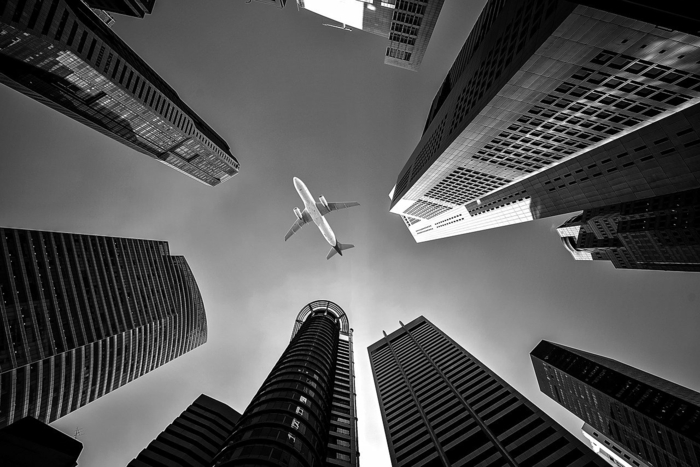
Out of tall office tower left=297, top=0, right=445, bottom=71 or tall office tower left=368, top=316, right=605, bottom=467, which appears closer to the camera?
tall office tower left=368, top=316, right=605, bottom=467

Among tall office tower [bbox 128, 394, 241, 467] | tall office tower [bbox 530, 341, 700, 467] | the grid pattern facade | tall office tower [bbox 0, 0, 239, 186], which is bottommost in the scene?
tall office tower [bbox 530, 341, 700, 467]

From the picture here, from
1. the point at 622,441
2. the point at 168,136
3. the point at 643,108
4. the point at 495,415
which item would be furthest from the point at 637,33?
the point at 168,136

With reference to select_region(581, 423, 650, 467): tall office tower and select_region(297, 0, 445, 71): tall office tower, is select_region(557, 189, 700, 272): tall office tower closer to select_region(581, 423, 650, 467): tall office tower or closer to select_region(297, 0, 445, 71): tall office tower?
select_region(581, 423, 650, 467): tall office tower

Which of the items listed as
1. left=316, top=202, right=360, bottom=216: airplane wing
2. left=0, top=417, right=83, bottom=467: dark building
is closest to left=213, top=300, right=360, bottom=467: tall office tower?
left=0, top=417, right=83, bottom=467: dark building

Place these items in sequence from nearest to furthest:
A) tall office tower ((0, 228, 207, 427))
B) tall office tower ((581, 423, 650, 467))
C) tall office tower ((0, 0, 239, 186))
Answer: tall office tower ((0, 228, 207, 427))
tall office tower ((0, 0, 239, 186))
tall office tower ((581, 423, 650, 467))

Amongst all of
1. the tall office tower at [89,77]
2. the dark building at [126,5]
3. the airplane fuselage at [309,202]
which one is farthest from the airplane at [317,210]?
the dark building at [126,5]

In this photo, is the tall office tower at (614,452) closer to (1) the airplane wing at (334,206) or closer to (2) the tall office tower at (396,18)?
(1) the airplane wing at (334,206)

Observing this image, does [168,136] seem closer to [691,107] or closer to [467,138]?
[467,138]
